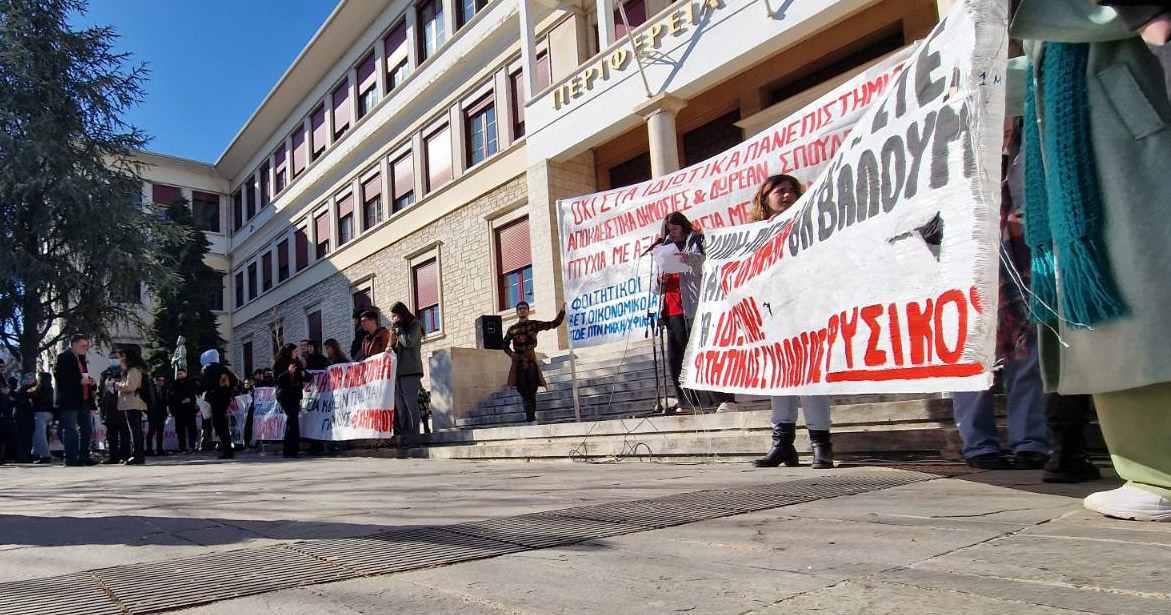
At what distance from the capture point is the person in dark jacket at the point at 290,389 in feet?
37.6

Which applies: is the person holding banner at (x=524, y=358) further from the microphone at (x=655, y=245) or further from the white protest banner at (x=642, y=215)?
the microphone at (x=655, y=245)

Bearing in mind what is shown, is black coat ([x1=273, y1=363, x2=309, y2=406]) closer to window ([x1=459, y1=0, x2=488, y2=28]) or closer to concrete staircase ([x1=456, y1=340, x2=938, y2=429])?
concrete staircase ([x1=456, y1=340, x2=938, y2=429])

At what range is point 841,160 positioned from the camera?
3869 mm

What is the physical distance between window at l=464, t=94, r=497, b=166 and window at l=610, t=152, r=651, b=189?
11.7ft

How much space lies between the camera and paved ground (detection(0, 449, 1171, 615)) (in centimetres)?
168

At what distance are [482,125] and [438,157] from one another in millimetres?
2118

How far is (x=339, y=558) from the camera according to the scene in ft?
8.34

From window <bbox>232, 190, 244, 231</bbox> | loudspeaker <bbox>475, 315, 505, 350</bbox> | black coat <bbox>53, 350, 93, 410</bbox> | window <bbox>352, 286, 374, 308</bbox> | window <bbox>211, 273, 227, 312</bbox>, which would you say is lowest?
black coat <bbox>53, 350, 93, 410</bbox>

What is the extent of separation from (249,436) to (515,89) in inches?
385

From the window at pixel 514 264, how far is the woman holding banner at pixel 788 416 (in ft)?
41.2

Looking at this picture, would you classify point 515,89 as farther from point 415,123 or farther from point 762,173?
point 762,173

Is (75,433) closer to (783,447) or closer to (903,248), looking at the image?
(783,447)

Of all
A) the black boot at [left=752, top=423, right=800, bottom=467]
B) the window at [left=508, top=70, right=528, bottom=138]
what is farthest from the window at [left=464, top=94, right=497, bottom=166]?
the black boot at [left=752, top=423, right=800, bottom=467]

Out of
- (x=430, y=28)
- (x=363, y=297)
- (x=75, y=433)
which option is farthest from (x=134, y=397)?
(x=430, y=28)
